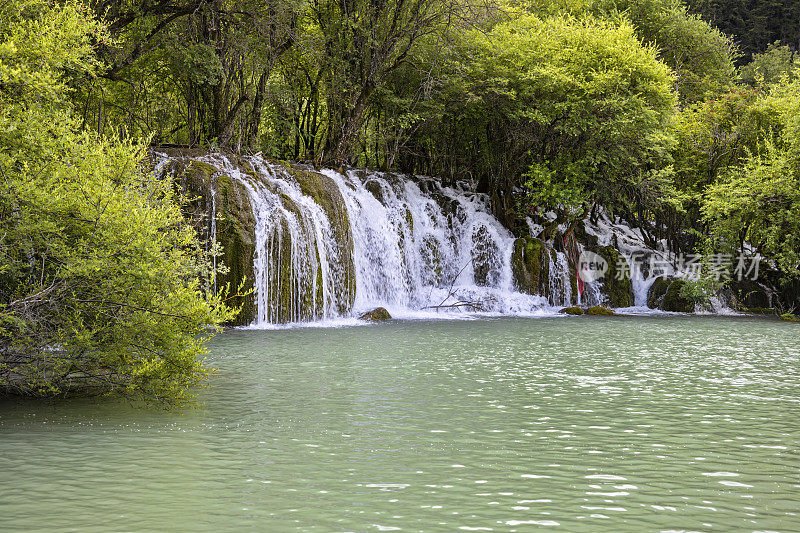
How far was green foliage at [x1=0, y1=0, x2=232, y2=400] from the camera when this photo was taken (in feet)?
25.9

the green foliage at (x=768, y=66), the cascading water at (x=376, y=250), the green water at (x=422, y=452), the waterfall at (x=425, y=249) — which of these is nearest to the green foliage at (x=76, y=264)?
the green water at (x=422, y=452)

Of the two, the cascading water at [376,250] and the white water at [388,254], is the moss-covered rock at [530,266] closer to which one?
the cascading water at [376,250]

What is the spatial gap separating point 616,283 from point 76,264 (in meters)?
26.7

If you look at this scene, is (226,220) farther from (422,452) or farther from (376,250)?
(422,452)

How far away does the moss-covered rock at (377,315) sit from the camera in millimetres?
22172

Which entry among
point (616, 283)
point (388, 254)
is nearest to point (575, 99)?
point (616, 283)

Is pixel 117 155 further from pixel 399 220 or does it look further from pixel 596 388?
pixel 399 220

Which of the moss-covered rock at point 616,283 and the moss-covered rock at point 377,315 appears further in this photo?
the moss-covered rock at point 616,283

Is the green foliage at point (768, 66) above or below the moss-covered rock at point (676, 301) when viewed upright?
above

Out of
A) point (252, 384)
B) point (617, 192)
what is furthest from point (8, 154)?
point (617, 192)

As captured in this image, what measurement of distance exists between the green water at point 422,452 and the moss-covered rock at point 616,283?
18.1m

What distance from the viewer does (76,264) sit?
8000 millimetres

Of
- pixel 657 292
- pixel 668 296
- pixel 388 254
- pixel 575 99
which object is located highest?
pixel 575 99

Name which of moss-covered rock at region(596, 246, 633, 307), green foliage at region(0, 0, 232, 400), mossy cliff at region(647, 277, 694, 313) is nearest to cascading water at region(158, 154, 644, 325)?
moss-covered rock at region(596, 246, 633, 307)
